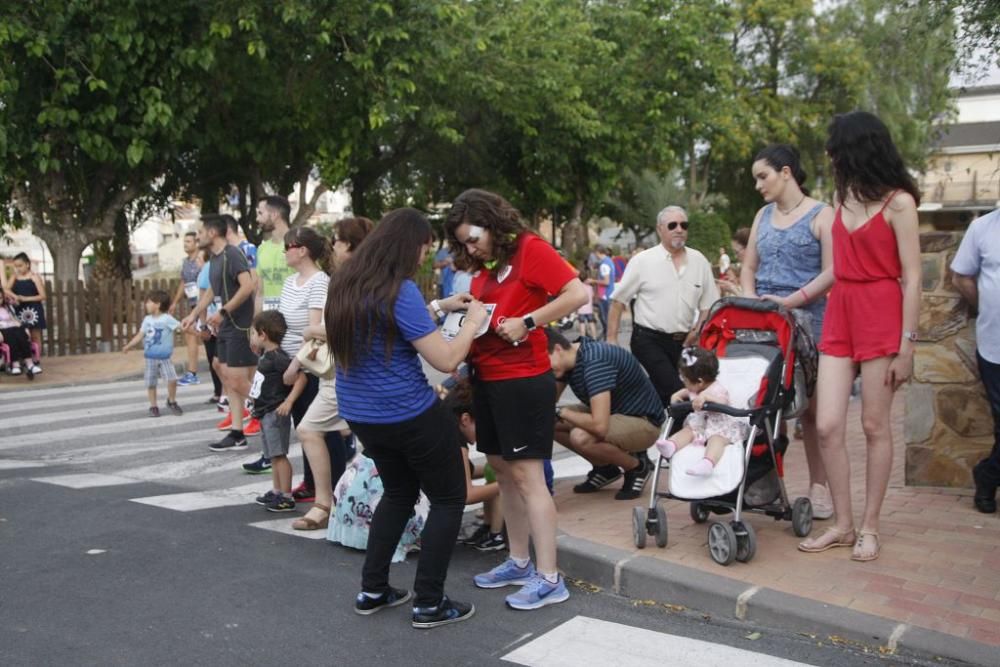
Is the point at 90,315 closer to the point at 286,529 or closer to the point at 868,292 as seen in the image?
the point at 286,529

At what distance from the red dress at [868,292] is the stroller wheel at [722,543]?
1023 millimetres

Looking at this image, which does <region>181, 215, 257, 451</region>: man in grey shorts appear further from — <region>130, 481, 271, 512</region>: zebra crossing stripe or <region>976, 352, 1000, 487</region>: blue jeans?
<region>976, 352, 1000, 487</region>: blue jeans

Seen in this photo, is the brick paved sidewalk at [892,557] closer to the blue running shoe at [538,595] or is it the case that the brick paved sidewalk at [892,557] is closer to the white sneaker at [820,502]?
the white sneaker at [820,502]

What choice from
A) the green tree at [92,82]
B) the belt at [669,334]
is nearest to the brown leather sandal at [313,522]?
the belt at [669,334]

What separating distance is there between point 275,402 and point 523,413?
2562 mm

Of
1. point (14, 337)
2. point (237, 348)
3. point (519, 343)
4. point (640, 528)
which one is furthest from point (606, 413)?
point (14, 337)

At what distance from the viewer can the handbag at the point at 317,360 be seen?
243 inches

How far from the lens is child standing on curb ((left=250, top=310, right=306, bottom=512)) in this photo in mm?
6559

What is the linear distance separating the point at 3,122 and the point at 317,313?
11.3 metres

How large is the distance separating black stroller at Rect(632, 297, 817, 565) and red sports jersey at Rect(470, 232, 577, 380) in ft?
3.46

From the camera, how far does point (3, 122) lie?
15.4 metres

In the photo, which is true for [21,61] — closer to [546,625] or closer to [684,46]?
[546,625]

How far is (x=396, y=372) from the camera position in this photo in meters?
4.31

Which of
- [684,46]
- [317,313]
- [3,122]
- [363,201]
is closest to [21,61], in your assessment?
[3,122]
